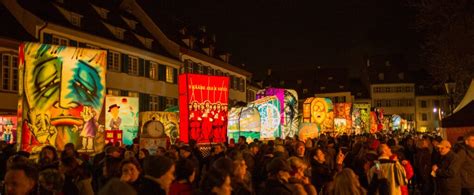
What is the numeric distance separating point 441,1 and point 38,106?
2000 centimetres

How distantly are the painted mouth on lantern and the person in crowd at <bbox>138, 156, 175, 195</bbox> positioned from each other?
6846mm

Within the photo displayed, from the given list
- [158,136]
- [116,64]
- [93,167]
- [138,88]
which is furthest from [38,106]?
[138,88]

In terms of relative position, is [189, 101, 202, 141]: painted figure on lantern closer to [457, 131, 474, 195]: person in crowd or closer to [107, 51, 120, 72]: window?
[457, 131, 474, 195]: person in crowd

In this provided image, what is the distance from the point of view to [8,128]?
2470 centimetres

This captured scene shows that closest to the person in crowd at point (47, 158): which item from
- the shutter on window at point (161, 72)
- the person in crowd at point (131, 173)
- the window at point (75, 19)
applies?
the person in crowd at point (131, 173)

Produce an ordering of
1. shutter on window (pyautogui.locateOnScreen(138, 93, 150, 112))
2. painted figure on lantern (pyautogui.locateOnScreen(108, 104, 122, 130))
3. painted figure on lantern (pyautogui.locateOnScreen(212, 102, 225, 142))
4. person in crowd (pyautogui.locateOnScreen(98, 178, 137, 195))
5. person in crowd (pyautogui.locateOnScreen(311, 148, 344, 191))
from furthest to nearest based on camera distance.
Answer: shutter on window (pyautogui.locateOnScreen(138, 93, 150, 112))
painted figure on lantern (pyautogui.locateOnScreen(108, 104, 122, 130))
painted figure on lantern (pyautogui.locateOnScreen(212, 102, 225, 142))
person in crowd (pyautogui.locateOnScreen(311, 148, 344, 191))
person in crowd (pyautogui.locateOnScreen(98, 178, 137, 195))

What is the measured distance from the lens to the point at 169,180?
18.4 feet

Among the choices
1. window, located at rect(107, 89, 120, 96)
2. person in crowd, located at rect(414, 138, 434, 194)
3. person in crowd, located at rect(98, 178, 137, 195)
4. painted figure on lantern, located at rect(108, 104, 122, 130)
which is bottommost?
person in crowd, located at rect(414, 138, 434, 194)

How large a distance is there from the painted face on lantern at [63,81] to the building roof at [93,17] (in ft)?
57.6

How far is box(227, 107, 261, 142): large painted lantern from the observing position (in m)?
20.3

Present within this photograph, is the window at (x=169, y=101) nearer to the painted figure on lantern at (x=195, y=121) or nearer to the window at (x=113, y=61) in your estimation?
the window at (x=113, y=61)

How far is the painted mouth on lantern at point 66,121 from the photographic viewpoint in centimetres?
1190

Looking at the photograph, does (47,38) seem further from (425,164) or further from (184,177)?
(184,177)

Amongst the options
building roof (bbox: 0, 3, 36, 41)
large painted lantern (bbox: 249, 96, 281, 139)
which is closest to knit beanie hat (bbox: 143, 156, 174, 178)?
large painted lantern (bbox: 249, 96, 281, 139)
